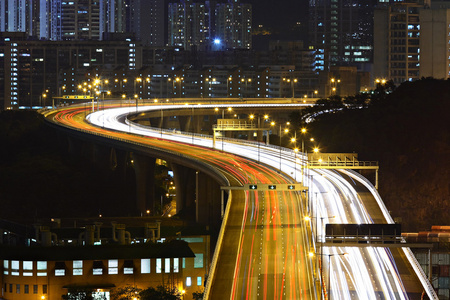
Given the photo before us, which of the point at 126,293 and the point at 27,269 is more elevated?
the point at 27,269

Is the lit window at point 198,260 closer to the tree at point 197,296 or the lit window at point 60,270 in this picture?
the tree at point 197,296

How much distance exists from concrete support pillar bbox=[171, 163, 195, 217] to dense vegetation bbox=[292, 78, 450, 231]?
14844 mm

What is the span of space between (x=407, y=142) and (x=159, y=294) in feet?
161

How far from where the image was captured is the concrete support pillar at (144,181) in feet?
377

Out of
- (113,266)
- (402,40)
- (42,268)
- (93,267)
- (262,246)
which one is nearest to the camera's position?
(262,246)

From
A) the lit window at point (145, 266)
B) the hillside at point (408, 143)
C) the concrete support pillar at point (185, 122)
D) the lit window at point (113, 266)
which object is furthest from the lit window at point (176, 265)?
the concrete support pillar at point (185, 122)

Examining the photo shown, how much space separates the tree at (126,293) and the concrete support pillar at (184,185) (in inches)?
1433

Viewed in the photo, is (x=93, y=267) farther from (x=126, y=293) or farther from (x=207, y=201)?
(x=207, y=201)

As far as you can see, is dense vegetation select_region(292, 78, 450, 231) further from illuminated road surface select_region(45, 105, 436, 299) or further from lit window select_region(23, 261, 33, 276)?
lit window select_region(23, 261, 33, 276)

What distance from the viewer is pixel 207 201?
94688mm

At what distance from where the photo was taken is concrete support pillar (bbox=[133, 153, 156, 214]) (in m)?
115

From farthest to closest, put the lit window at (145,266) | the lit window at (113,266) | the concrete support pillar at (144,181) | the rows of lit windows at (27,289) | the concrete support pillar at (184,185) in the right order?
the concrete support pillar at (144,181), the concrete support pillar at (184,185), the lit window at (145,266), the lit window at (113,266), the rows of lit windows at (27,289)

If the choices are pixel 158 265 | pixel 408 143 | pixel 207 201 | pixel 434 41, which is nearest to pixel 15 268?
pixel 158 265

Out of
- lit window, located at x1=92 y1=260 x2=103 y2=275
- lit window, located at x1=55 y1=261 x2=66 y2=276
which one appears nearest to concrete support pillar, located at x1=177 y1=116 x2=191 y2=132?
lit window, located at x1=92 y1=260 x2=103 y2=275
